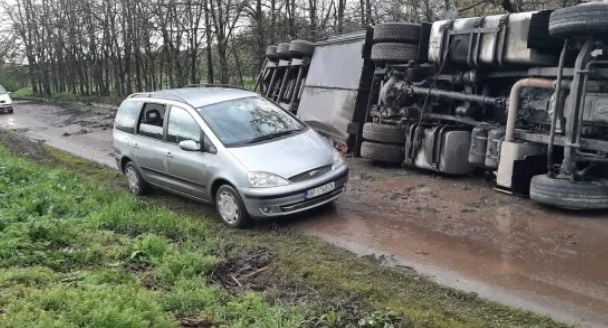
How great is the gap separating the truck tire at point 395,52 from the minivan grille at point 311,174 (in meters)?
3.49

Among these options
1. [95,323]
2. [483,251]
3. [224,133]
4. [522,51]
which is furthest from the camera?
[522,51]

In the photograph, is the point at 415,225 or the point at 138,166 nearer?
the point at 415,225

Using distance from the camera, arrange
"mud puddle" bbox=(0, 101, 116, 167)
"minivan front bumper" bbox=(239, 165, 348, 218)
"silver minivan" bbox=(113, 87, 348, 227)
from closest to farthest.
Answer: "minivan front bumper" bbox=(239, 165, 348, 218), "silver minivan" bbox=(113, 87, 348, 227), "mud puddle" bbox=(0, 101, 116, 167)

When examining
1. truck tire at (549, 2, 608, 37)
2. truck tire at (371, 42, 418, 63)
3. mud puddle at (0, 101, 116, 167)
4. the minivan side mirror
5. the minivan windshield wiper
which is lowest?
mud puddle at (0, 101, 116, 167)

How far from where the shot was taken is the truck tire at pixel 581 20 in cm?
598

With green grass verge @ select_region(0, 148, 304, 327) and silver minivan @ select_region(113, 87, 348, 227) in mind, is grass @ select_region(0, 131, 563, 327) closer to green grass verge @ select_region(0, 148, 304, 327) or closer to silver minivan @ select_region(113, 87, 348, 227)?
green grass verge @ select_region(0, 148, 304, 327)

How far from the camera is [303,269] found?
5.00 metres

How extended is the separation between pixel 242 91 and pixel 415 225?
320 cm

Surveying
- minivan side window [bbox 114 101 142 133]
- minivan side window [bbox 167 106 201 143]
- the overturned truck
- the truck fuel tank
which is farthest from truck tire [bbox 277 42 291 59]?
minivan side window [bbox 167 106 201 143]

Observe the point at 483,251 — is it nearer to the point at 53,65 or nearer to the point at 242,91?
the point at 242,91

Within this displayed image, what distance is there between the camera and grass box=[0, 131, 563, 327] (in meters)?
3.87

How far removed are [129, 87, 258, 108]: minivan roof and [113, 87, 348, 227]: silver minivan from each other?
0.01m

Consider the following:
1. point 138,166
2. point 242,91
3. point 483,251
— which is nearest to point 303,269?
point 483,251

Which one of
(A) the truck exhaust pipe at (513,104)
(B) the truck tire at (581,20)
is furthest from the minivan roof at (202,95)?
(B) the truck tire at (581,20)
